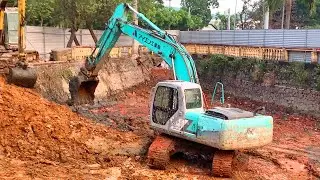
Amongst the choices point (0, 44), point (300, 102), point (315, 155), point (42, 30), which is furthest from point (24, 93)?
point (42, 30)

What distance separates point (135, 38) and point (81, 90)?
360cm

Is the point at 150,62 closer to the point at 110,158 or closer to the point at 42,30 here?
the point at 42,30

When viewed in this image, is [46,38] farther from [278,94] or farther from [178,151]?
[178,151]

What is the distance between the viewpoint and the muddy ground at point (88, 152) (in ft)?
35.8

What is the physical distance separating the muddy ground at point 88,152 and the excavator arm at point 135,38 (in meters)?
1.45

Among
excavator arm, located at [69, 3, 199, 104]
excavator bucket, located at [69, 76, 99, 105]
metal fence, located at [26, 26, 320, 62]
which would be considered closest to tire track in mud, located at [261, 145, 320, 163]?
excavator arm, located at [69, 3, 199, 104]

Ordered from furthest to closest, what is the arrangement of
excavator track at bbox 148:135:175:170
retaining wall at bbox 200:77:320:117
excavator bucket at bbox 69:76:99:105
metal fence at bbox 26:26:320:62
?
metal fence at bbox 26:26:320:62
retaining wall at bbox 200:77:320:117
excavator bucket at bbox 69:76:99:105
excavator track at bbox 148:135:175:170

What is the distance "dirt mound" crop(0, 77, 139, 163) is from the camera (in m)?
11.7

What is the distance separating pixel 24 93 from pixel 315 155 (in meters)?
9.25

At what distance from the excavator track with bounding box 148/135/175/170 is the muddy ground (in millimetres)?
193

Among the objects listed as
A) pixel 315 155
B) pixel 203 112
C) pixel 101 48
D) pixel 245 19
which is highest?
pixel 245 19

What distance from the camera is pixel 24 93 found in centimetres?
1440

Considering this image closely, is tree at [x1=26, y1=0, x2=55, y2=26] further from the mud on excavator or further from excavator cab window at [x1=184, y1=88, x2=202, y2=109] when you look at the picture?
excavator cab window at [x1=184, y1=88, x2=202, y2=109]

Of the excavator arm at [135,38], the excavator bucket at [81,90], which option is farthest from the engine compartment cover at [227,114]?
the excavator bucket at [81,90]
